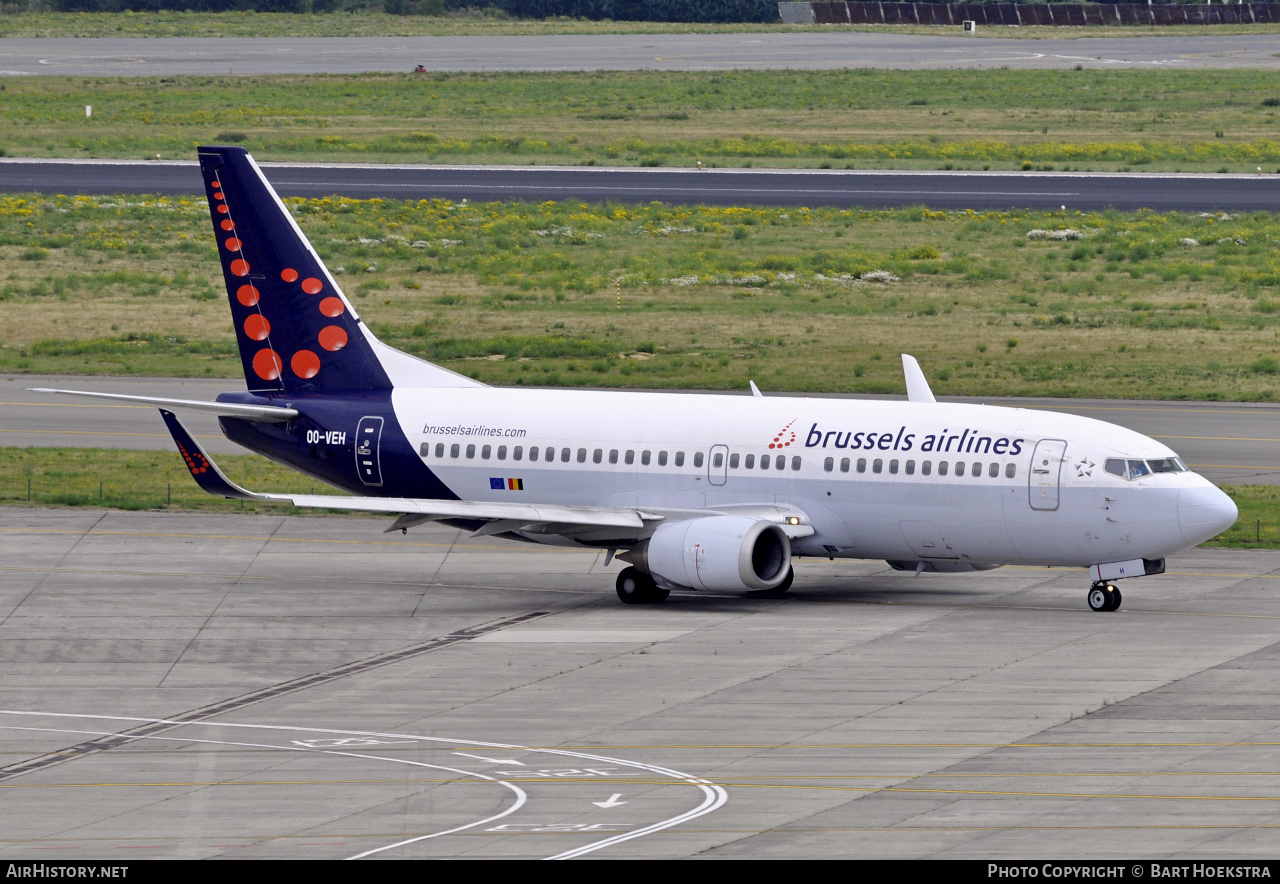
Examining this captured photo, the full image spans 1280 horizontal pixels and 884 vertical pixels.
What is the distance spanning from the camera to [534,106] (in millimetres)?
168500

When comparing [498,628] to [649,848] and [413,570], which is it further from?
[649,848]

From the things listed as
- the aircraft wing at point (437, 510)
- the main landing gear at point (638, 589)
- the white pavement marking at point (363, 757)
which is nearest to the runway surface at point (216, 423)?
the aircraft wing at point (437, 510)

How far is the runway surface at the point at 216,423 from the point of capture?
57344 mm

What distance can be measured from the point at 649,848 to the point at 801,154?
117765mm

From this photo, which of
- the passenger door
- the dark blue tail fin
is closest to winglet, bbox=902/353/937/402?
the passenger door

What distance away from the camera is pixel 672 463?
1657 inches

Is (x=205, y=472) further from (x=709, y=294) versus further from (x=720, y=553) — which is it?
(x=709, y=294)

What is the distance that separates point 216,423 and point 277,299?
65.1 ft

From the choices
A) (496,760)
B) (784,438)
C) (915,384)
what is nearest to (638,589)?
(784,438)

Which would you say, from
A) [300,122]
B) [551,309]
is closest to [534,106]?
[300,122]

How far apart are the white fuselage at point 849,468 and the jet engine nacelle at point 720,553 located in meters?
0.91

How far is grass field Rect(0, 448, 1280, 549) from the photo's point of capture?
5194 centimetres

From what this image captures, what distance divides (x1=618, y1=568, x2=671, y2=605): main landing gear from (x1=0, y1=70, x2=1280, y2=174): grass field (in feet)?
308

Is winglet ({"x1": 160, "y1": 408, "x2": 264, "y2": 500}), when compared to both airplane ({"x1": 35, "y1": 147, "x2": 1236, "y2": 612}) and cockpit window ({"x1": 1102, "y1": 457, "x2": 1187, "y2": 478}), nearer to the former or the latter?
airplane ({"x1": 35, "y1": 147, "x2": 1236, "y2": 612})
